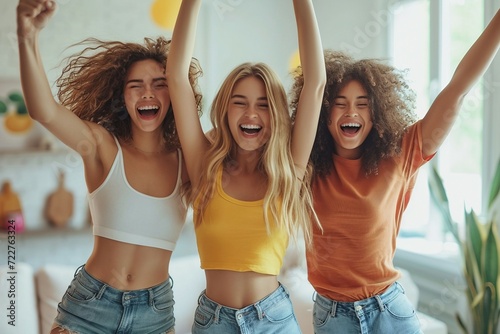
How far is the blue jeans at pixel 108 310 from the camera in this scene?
1.37 m

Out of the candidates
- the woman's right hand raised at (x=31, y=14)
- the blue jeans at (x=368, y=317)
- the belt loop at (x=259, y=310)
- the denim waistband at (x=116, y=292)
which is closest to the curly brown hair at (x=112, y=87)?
the woman's right hand raised at (x=31, y=14)

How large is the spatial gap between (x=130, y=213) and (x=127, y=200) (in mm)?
32

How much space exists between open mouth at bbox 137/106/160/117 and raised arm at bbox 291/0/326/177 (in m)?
0.34

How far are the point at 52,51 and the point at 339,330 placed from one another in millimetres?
2454

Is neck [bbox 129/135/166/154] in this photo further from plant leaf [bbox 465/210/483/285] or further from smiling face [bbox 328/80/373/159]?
plant leaf [bbox 465/210/483/285]

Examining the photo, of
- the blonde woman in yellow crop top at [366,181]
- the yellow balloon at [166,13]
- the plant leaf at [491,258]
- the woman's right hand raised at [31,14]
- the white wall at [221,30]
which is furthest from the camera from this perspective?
the white wall at [221,30]

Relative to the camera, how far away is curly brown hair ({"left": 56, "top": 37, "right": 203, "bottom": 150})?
58.6 inches

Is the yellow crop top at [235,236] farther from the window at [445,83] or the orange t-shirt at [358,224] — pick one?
the window at [445,83]

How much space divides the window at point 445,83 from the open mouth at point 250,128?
1799mm

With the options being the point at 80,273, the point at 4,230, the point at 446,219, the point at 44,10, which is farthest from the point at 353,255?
the point at 4,230

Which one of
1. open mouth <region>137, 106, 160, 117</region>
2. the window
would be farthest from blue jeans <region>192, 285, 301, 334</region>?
the window

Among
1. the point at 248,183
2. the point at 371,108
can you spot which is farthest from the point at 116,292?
the point at 371,108

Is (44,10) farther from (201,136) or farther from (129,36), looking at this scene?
(129,36)

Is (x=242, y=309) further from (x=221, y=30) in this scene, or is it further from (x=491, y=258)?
(x=221, y=30)
